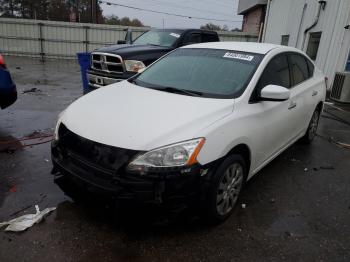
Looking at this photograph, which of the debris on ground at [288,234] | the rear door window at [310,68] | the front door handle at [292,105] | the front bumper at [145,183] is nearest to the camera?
the front bumper at [145,183]

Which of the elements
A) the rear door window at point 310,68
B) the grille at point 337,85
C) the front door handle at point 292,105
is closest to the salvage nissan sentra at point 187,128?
the front door handle at point 292,105

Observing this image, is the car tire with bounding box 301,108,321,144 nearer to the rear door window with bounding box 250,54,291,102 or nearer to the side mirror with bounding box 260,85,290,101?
the rear door window with bounding box 250,54,291,102

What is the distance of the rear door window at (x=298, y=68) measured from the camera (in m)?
4.29

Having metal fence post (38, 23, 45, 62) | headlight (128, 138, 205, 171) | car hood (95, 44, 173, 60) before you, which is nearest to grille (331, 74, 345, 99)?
car hood (95, 44, 173, 60)

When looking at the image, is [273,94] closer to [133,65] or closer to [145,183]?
[145,183]

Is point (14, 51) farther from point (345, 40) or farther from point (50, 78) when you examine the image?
point (345, 40)

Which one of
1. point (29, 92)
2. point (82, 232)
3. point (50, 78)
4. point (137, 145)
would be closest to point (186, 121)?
point (137, 145)

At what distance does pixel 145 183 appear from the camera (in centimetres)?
239

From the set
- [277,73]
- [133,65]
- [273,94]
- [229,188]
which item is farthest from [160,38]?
[229,188]

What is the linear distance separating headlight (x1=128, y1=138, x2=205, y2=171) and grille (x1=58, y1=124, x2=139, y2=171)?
0.26 feet

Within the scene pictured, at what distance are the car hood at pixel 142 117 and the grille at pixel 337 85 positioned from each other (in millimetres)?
7678

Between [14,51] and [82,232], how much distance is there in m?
17.7

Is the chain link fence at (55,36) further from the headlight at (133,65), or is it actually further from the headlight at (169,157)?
the headlight at (169,157)

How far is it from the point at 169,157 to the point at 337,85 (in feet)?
28.5
